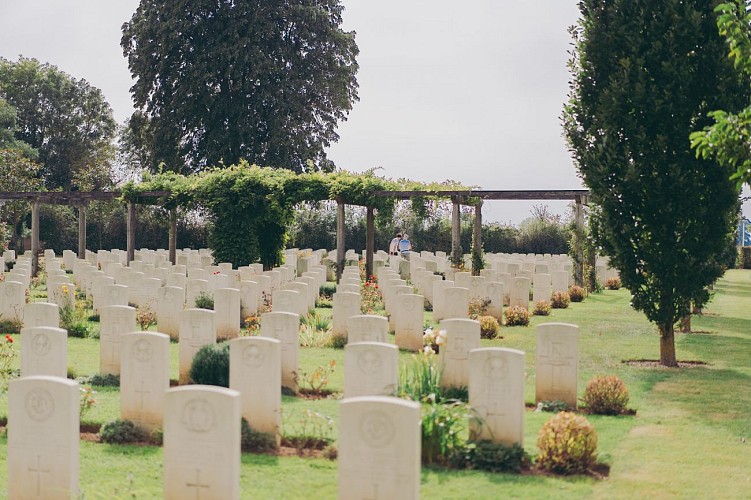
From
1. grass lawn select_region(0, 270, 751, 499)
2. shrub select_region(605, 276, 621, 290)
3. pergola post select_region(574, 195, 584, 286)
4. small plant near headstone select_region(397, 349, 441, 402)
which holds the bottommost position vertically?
grass lawn select_region(0, 270, 751, 499)

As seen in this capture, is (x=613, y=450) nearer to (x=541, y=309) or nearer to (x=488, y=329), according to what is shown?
(x=488, y=329)

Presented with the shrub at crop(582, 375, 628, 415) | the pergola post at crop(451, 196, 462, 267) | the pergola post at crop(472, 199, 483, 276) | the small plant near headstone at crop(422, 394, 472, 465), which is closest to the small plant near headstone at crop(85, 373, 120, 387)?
the small plant near headstone at crop(422, 394, 472, 465)

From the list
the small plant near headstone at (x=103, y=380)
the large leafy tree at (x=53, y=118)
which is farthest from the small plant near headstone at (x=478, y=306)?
the large leafy tree at (x=53, y=118)

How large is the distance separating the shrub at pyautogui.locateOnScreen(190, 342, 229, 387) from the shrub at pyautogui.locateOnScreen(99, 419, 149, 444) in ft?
4.44

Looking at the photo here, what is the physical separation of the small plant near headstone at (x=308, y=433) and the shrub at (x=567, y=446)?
7.31 feet

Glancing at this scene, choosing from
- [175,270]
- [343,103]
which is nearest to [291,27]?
[343,103]

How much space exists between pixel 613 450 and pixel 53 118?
55.0 meters

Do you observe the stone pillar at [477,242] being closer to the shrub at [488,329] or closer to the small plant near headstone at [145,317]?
the shrub at [488,329]

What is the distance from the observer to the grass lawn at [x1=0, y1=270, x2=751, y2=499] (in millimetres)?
7605

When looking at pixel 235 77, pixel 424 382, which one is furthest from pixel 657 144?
pixel 235 77

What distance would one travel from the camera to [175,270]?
939 inches

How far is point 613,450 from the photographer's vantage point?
347 inches

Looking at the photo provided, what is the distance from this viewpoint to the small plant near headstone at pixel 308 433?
9.02m

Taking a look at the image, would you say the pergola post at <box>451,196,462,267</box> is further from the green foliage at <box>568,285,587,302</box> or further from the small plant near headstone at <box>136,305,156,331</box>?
the small plant near headstone at <box>136,305,156,331</box>
